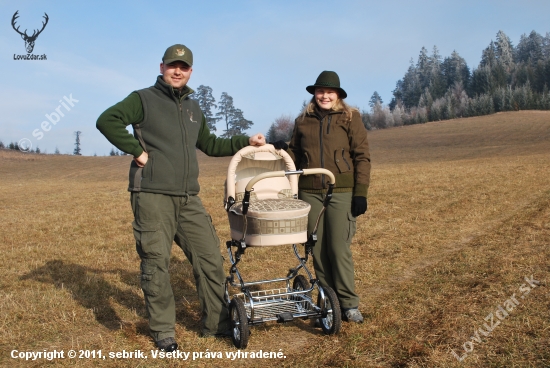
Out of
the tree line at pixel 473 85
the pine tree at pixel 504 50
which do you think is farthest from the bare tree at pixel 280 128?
the pine tree at pixel 504 50

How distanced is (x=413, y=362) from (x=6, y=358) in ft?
11.6

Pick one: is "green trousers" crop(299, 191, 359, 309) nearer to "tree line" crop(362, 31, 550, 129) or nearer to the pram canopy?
the pram canopy

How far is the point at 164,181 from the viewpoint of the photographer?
4398 mm

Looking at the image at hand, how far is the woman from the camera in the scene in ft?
16.4

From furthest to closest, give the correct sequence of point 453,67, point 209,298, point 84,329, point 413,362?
point 453,67
point 84,329
point 209,298
point 413,362

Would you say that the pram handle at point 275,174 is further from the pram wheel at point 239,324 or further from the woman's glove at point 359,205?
the pram wheel at point 239,324

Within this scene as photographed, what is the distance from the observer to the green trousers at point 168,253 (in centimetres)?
436

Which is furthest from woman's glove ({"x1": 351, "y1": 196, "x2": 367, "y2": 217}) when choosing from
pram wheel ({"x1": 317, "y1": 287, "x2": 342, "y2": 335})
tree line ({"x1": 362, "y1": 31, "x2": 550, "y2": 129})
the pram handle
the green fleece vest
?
tree line ({"x1": 362, "y1": 31, "x2": 550, "y2": 129})

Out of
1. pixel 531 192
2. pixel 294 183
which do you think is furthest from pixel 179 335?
pixel 531 192

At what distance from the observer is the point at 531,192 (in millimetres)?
14477

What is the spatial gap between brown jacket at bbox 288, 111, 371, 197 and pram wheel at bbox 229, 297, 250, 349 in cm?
138

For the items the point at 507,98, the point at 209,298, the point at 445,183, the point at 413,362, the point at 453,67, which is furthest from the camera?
the point at 453,67

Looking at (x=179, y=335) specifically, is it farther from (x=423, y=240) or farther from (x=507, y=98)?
(x=507, y=98)

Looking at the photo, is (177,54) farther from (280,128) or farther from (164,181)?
(280,128)
